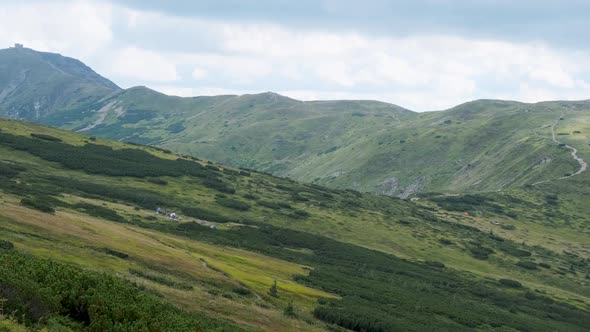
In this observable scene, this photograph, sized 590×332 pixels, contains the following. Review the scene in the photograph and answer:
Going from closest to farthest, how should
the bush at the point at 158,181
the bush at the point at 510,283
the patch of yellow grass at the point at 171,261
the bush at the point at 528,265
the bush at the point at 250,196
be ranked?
the patch of yellow grass at the point at 171,261 → the bush at the point at 510,283 → the bush at the point at 528,265 → the bush at the point at 158,181 → the bush at the point at 250,196

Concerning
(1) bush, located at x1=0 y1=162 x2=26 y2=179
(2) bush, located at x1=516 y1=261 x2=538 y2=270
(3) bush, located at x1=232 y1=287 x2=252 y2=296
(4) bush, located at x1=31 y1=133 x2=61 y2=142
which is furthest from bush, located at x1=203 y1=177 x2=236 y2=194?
(3) bush, located at x1=232 y1=287 x2=252 y2=296

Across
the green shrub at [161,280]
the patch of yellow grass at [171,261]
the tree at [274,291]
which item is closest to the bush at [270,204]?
the patch of yellow grass at [171,261]

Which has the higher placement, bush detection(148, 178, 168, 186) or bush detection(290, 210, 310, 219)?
bush detection(148, 178, 168, 186)

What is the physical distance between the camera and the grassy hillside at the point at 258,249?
39188mm

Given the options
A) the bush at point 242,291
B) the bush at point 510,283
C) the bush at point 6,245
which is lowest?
the bush at point 510,283

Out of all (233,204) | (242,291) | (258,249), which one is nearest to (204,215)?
(233,204)

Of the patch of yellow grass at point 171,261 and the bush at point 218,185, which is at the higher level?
the bush at point 218,185

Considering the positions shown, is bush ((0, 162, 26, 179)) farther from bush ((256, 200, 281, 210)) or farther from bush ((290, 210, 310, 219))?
bush ((290, 210, 310, 219))

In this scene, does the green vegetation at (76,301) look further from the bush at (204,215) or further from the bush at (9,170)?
the bush at (204,215)

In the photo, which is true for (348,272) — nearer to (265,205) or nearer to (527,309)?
(527,309)

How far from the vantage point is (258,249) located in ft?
292

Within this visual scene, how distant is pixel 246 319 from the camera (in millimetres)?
41125

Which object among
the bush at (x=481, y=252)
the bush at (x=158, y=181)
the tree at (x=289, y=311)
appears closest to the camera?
the tree at (x=289, y=311)

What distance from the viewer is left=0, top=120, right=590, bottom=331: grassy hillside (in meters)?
39.2
